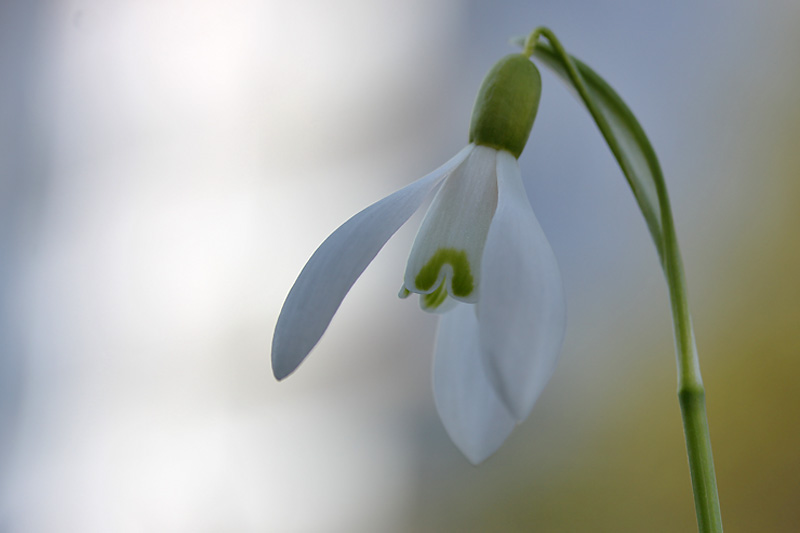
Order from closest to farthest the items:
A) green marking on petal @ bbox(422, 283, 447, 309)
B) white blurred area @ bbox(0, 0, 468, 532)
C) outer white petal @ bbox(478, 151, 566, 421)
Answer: outer white petal @ bbox(478, 151, 566, 421) → green marking on petal @ bbox(422, 283, 447, 309) → white blurred area @ bbox(0, 0, 468, 532)

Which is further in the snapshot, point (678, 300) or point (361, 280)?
point (361, 280)

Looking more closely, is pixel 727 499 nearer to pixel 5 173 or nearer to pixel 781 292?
pixel 781 292

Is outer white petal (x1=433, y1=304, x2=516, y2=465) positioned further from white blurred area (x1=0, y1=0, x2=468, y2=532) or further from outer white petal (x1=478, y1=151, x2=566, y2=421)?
white blurred area (x1=0, y1=0, x2=468, y2=532)

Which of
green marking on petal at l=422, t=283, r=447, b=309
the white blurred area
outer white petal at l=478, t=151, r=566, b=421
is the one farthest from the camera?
the white blurred area

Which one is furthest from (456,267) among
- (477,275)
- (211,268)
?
(211,268)

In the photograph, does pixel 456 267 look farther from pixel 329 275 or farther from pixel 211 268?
pixel 211 268

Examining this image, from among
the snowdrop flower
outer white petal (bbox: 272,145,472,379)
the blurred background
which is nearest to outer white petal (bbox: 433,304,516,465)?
the snowdrop flower


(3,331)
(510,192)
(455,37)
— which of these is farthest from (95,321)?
(510,192)
